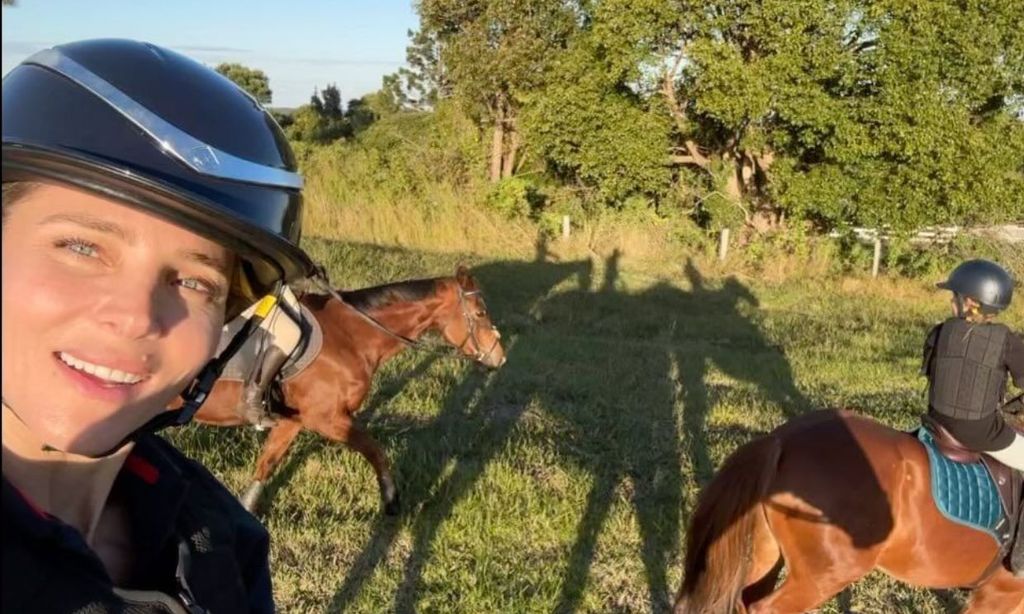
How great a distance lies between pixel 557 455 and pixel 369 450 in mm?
1400

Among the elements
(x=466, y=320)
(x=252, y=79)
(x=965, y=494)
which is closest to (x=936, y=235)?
(x=466, y=320)

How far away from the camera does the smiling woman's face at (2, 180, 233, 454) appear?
2.70 ft

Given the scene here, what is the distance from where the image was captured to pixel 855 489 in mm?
3330

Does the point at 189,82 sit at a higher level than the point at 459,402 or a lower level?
higher

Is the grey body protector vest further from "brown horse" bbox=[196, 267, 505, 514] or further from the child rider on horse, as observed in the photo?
"brown horse" bbox=[196, 267, 505, 514]

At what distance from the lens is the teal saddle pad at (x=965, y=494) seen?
11.0 feet

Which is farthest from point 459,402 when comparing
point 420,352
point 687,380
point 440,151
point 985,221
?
point 440,151

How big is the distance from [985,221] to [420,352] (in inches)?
453

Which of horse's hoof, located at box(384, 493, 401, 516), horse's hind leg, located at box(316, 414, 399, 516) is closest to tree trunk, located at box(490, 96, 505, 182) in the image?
horse's hind leg, located at box(316, 414, 399, 516)

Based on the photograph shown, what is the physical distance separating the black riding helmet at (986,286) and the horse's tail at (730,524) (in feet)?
3.47

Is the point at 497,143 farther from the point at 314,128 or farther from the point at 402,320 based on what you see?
the point at 402,320

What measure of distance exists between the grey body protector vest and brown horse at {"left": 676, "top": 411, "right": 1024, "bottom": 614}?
227 millimetres

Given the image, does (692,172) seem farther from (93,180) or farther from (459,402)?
(93,180)

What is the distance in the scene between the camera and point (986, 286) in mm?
3518
